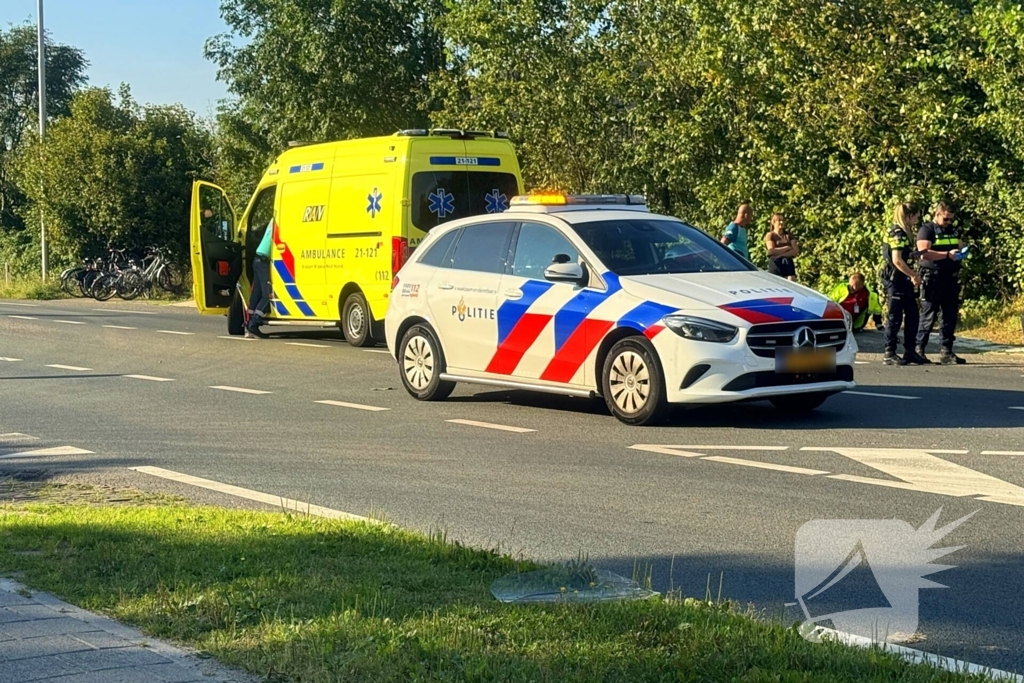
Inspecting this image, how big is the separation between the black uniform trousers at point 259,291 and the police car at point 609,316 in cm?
805

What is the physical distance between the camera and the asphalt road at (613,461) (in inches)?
252

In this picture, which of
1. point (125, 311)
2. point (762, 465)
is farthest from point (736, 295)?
point (125, 311)

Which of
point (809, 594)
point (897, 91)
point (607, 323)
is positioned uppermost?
point (897, 91)

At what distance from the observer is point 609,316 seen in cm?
1093

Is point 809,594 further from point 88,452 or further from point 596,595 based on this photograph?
→ point 88,452

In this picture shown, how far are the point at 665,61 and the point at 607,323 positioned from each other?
1370 cm

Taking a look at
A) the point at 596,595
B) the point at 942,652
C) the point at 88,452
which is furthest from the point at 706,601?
the point at 88,452

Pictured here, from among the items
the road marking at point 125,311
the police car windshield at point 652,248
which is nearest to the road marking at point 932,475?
the police car windshield at point 652,248

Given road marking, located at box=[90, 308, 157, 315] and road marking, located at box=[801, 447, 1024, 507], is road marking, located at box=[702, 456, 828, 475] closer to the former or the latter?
road marking, located at box=[801, 447, 1024, 507]

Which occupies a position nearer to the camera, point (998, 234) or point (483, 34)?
point (998, 234)

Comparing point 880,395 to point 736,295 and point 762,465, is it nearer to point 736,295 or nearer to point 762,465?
point 736,295

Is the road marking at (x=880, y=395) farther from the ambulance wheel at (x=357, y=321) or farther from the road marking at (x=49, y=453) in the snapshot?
the ambulance wheel at (x=357, y=321)

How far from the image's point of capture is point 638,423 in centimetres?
1081

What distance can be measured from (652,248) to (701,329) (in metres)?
1.46
